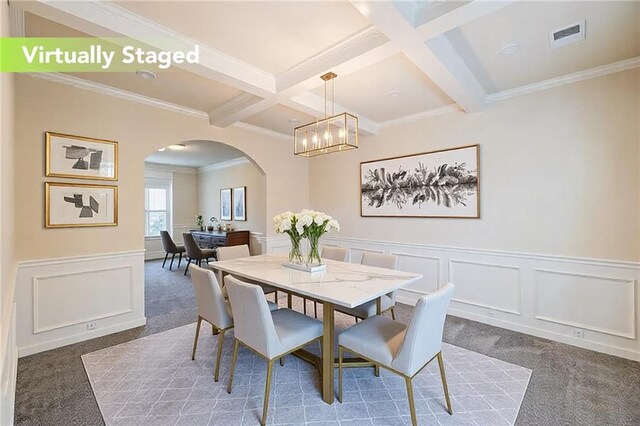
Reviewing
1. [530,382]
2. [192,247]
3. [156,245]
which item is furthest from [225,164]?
[530,382]

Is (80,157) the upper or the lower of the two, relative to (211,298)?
upper

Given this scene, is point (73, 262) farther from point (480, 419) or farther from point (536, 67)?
point (536, 67)

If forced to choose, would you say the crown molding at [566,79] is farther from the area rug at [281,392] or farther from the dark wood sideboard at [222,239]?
the dark wood sideboard at [222,239]

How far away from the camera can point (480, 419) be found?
71.9 inches

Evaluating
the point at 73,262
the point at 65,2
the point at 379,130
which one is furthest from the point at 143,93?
the point at 379,130

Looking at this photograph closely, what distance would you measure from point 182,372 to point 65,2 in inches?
104

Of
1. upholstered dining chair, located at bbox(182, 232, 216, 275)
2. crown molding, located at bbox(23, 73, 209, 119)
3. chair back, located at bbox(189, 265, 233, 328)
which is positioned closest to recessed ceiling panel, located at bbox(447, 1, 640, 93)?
chair back, located at bbox(189, 265, 233, 328)

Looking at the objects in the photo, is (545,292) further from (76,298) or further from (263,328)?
(76,298)

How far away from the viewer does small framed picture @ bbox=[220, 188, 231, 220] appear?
23.4 ft

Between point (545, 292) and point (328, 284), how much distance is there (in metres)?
2.38

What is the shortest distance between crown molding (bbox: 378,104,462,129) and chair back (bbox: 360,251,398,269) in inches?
78.0

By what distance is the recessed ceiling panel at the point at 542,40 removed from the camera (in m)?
1.89

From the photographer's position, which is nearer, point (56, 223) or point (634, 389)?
point (634, 389)

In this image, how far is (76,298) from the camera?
2877 millimetres
